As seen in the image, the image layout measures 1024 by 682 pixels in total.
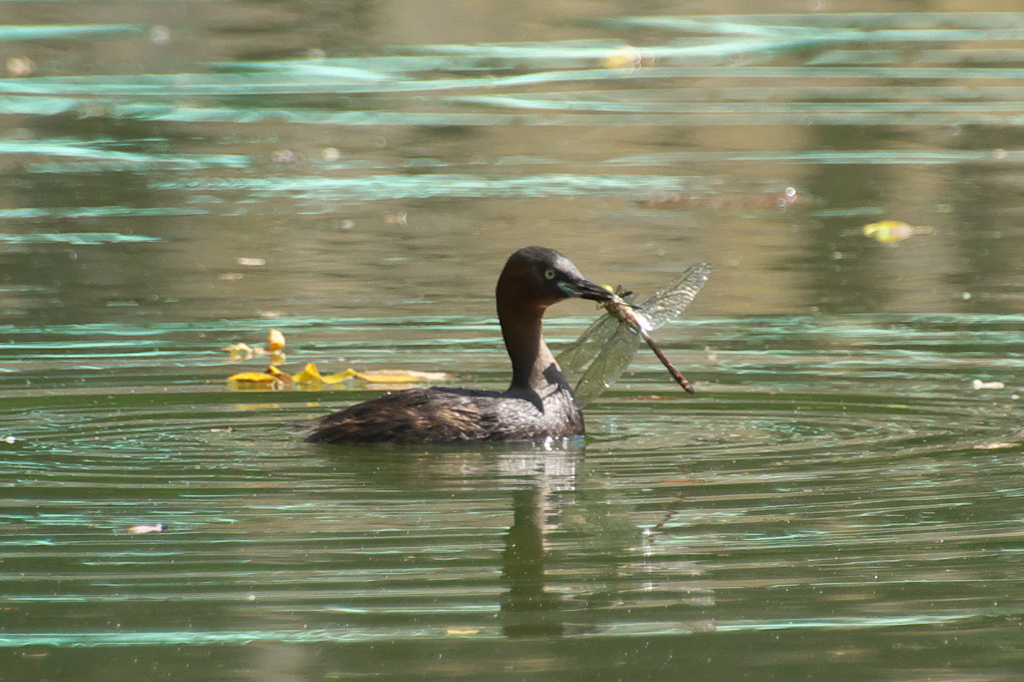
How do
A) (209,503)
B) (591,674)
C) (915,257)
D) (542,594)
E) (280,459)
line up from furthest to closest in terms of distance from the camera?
(915,257), (280,459), (209,503), (542,594), (591,674)

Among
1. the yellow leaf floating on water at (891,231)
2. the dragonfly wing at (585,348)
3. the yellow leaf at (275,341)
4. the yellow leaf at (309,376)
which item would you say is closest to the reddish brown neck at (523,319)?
the dragonfly wing at (585,348)

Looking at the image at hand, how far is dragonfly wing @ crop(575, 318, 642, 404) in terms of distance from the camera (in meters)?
8.77

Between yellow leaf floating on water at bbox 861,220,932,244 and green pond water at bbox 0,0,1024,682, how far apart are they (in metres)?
0.14

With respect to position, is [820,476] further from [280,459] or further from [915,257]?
[915,257]

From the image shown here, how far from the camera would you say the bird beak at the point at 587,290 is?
27.7 feet

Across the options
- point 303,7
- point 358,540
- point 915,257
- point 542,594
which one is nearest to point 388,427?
point 358,540

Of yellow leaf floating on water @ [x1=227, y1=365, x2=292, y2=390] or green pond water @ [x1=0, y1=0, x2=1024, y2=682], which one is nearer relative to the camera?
green pond water @ [x1=0, y1=0, x2=1024, y2=682]

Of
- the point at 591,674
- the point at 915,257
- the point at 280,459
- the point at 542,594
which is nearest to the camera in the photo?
the point at 591,674

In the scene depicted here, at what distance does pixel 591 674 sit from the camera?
499cm

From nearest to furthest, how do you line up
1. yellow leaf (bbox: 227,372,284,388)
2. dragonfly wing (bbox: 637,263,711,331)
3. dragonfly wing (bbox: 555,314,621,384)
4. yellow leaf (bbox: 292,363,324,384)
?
dragonfly wing (bbox: 637,263,711,331)
dragonfly wing (bbox: 555,314,621,384)
yellow leaf (bbox: 227,372,284,388)
yellow leaf (bbox: 292,363,324,384)

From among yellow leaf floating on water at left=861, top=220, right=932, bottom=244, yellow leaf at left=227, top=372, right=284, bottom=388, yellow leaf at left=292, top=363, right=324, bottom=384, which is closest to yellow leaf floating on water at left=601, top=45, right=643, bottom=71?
yellow leaf floating on water at left=861, top=220, right=932, bottom=244

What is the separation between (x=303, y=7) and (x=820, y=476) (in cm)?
2129

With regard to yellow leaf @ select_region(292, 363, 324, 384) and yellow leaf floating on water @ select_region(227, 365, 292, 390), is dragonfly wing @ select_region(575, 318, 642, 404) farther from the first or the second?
yellow leaf floating on water @ select_region(227, 365, 292, 390)

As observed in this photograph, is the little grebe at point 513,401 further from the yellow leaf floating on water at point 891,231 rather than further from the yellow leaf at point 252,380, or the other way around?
the yellow leaf floating on water at point 891,231
